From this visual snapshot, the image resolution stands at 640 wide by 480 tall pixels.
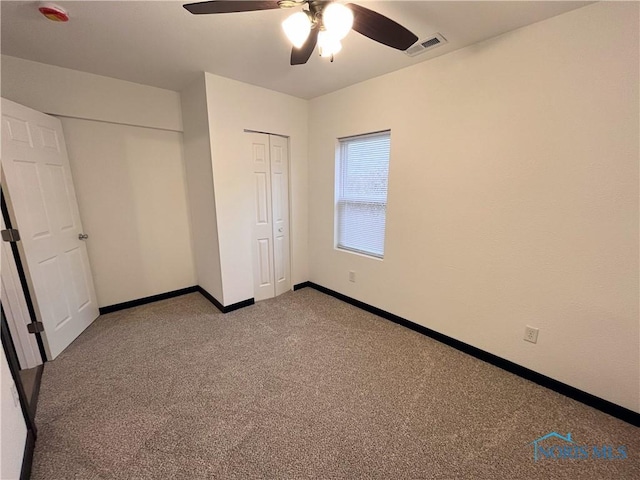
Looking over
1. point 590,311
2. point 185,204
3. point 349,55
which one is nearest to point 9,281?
point 185,204

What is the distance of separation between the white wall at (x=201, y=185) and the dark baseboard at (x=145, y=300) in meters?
0.30

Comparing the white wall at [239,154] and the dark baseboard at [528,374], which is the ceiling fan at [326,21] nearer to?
the white wall at [239,154]

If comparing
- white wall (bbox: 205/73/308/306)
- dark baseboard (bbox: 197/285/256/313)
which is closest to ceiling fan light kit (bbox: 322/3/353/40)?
white wall (bbox: 205/73/308/306)

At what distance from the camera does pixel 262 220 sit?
3.11 metres

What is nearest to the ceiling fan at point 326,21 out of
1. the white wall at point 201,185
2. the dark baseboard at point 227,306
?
the white wall at point 201,185

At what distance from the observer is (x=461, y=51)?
76.6 inches

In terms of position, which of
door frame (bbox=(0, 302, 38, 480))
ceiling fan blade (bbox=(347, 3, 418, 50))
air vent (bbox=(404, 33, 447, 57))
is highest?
air vent (bbox=(404, 33, 447, 57))

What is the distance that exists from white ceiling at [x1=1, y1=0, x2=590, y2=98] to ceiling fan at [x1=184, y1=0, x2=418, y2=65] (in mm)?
324

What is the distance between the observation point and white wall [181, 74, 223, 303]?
8.54ft

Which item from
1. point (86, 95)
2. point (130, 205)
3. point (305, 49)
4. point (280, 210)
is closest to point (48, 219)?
point (130, 205)

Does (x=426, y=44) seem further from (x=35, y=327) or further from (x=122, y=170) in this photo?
(x=35, y=327)

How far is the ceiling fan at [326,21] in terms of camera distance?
3.82 feet

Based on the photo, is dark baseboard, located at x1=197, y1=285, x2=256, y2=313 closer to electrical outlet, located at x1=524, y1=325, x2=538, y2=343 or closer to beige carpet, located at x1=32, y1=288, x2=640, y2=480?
beige carpet, located at x1=32, y1=288, x2=640, y2=480

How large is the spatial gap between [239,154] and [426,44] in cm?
192
